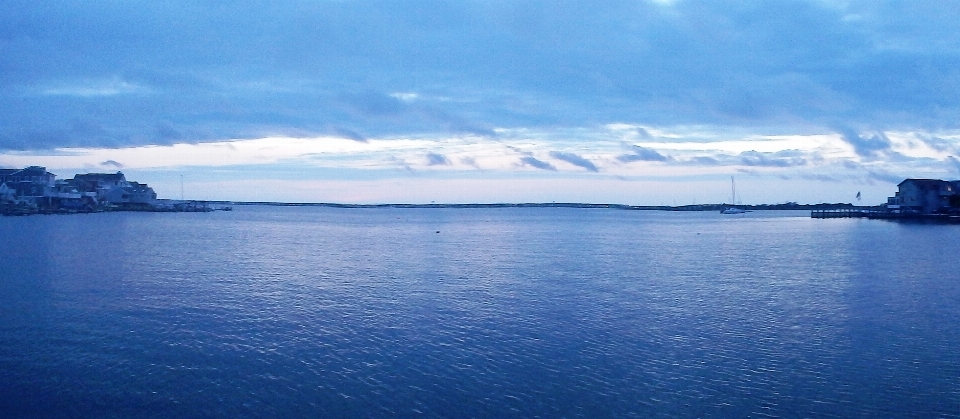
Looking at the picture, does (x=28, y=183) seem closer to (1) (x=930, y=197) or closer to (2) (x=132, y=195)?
(2) (x=132, y=195)

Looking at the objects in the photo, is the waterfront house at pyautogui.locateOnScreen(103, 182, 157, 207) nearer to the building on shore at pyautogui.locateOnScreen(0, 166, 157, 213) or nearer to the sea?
the building on shore at pyautogui.locateOnScreen(0, 166, 157, 213)

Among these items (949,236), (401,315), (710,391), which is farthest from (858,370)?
(949,236)

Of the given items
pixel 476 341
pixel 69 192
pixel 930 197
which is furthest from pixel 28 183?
pixel 930 197

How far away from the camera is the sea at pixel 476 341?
1179 centimetres

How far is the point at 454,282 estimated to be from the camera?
26.2 m

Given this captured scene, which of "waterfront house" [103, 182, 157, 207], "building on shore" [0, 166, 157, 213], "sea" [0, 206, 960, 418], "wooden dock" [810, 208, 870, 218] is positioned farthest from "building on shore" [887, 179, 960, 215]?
"waterfront house" [103, 182, 157, 207]

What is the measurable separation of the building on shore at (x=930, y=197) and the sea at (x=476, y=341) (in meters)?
58.6

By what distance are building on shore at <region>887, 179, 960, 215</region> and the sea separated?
2306 inches

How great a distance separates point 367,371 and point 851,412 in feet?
28.3

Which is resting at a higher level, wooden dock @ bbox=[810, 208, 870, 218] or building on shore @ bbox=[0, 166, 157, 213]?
building on shore @ bbox=[0, 166, 157, 213]

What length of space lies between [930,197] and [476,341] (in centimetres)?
8345

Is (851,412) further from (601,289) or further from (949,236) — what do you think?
(949,236)

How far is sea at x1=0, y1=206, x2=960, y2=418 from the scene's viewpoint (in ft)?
38.7

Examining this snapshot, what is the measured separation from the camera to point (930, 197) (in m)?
80.4
